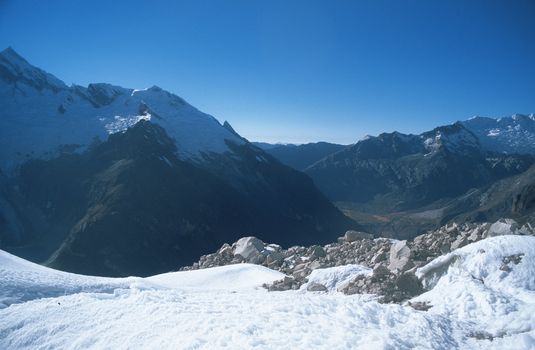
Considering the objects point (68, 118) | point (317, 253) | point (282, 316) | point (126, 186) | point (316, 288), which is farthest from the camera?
point (68, 118)

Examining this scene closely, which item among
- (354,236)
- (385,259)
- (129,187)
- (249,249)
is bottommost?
(249,249)

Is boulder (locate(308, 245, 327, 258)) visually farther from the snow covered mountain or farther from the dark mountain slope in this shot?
the snow covered mountain

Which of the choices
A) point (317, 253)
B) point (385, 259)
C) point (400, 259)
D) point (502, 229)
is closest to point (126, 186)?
point (317, 253)

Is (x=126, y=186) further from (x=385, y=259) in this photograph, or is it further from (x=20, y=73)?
(x=20, y=73)

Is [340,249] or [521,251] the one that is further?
[340,249]

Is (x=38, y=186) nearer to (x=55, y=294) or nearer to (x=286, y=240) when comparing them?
(x=286, y=240)

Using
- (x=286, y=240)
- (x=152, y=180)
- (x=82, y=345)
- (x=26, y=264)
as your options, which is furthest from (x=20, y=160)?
(x=82, y=345)

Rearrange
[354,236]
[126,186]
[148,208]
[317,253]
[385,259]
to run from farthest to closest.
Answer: [126,186]
[148,208]
[354,236]
[317,253]
[385,259]

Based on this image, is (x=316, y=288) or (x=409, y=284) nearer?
(x=409, y=284)
